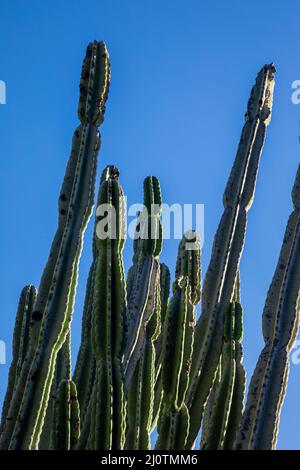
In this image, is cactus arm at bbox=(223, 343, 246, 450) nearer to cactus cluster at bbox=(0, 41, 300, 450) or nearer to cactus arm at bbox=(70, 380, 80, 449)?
cactus cluster at bbox=(0, 41, 300, 450)

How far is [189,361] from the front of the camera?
19.4 feet

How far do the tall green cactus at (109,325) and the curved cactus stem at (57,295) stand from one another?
A: 19cm

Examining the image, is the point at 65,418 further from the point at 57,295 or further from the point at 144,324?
the point at 144,324

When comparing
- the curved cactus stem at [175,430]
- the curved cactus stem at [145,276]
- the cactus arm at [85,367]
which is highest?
the curved cactus stem at [145,276]

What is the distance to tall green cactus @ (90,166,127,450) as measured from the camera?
5059mm

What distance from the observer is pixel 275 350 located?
541cm

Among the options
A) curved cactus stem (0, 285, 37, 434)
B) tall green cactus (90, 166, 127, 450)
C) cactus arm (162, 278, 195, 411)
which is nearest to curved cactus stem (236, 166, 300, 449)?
cactus arm (162, 278, 195, 411)

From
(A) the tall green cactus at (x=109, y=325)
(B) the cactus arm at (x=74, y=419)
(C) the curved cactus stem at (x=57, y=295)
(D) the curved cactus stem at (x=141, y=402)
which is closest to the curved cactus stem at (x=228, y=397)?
(D) the curved cactus stem at (x=141, y=402)

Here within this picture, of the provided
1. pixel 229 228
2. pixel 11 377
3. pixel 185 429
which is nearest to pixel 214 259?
pixel 229 228

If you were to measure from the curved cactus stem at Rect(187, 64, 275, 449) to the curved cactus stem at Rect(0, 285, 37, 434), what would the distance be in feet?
4.03

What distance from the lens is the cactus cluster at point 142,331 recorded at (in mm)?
5223

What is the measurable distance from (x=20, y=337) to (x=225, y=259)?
5.22 feet

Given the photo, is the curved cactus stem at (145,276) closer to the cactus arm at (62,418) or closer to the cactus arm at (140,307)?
the cactus arm at (140,307)

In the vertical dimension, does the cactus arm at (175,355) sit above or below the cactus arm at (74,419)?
above
